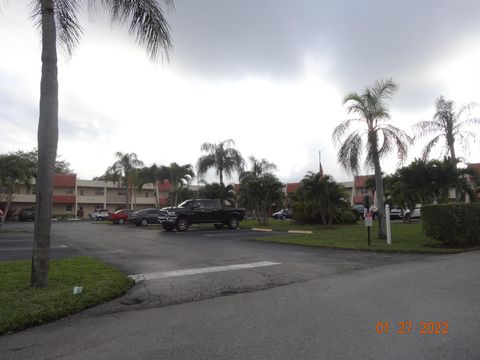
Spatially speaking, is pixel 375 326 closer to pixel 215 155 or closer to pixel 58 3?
pixel 58 3

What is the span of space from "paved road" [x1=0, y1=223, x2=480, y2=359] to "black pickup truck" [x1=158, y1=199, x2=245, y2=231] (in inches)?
564

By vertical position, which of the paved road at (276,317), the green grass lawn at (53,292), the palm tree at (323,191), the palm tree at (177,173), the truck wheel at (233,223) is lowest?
the paved road at (276,317)

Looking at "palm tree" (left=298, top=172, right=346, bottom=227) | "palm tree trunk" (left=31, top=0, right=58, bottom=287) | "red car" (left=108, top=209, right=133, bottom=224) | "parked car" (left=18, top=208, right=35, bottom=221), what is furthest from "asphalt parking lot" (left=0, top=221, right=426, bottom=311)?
"parked car" (left=18, top=208, right=35, bottom=221)

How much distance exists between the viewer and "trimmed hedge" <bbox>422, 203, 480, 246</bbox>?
14234 mm

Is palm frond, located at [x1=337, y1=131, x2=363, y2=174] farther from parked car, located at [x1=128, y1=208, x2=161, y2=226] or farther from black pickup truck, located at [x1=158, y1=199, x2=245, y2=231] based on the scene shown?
parked car, located at [x1=128, y1=208, x2=161, y2=226]

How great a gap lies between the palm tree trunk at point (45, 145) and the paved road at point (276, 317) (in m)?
1.73

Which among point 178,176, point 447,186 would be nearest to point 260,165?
point 178,176

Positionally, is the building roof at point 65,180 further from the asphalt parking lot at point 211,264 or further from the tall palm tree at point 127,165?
the asphalt parking lot at point 211,264

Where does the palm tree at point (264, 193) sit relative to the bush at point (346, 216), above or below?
above

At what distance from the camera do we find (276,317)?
5.39 metres

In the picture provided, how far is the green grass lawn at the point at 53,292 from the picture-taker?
5387 mm

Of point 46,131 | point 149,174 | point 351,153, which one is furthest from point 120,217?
point 46,131

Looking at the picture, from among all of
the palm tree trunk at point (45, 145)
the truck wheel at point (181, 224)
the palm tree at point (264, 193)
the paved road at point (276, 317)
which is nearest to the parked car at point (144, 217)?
the palm tree at point (264, 193)

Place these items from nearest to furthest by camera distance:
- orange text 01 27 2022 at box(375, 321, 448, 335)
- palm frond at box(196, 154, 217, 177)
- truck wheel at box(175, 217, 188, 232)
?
orange text 01 27 2022 at box(375, 321, 448, 335) → truck wheel at box(175, 217, 188, 232) → palm frond at box(196, 154, 217, 177)
